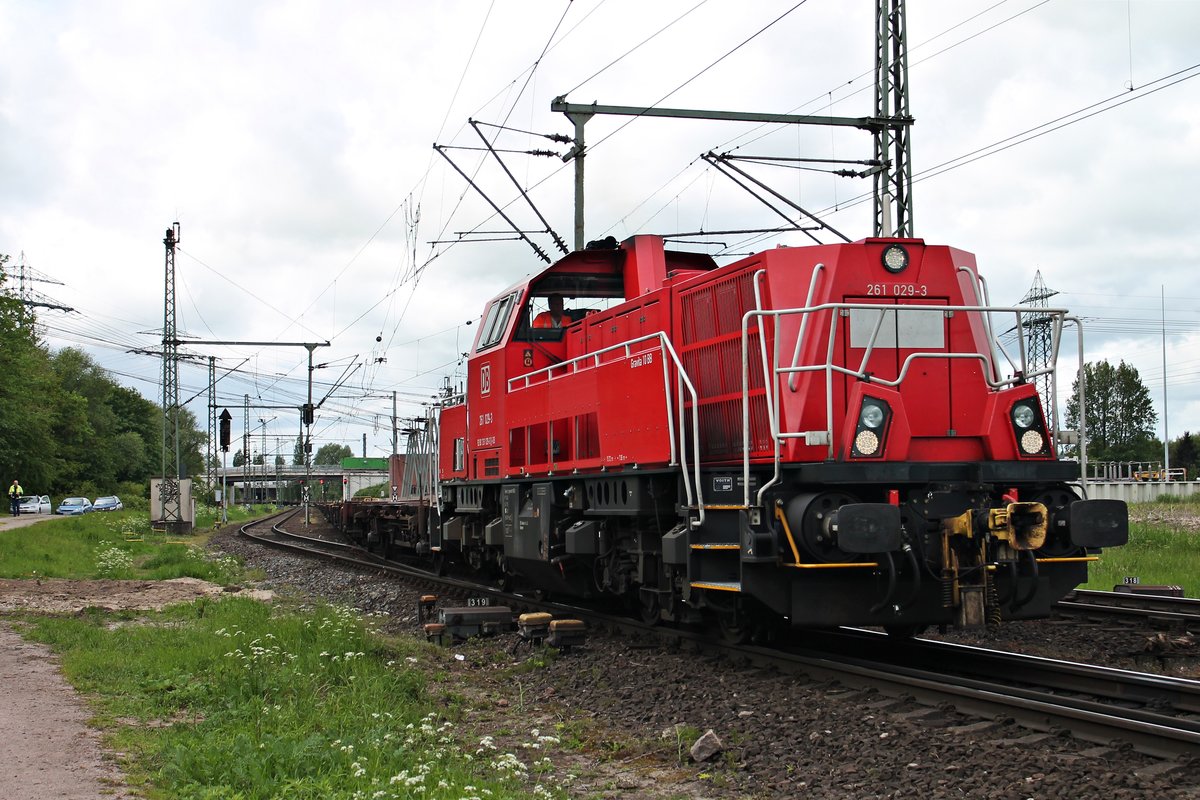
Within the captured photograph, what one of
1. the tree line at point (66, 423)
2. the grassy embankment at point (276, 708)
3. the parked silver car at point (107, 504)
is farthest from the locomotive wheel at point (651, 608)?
the parked silver car at point (107, 504)

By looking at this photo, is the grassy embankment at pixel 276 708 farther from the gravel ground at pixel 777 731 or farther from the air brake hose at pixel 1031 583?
the air brake hose at pixel 1031 583

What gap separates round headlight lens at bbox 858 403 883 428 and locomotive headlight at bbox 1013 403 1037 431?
49.5 inches

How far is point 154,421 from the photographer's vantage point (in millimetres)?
100875

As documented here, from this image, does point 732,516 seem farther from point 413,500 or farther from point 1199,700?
point 413,500

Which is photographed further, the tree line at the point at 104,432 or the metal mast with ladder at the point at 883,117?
the tree line at the point at 104,432

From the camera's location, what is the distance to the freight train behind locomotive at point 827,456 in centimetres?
725

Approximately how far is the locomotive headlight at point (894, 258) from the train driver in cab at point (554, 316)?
4.96 metres

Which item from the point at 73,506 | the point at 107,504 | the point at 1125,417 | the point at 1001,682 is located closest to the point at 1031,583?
the point at 1001,682

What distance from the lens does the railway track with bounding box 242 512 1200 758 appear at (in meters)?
5.58

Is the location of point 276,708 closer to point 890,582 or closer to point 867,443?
point 890,582

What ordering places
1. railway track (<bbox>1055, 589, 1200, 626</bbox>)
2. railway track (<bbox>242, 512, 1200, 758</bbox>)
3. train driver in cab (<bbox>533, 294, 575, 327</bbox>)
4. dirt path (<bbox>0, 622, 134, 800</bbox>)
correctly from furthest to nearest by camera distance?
train driver in cab (<bbox>533, 294, 575, 327</bbox>) < railway track (<bbox>1055, 589, 1200, 626</bbox>) < railway track (<bbox>242, 512, 1200, 758</bbox>) < dirt path (<bbox>0, 622, 134, 800</bbox>)

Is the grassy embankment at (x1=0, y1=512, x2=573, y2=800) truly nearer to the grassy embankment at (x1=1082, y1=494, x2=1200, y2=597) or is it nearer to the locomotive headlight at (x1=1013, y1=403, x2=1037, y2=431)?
the locomotive headlight at (x1=1013, y1=403, x2=1037, y2=431)

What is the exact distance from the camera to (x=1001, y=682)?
748cm

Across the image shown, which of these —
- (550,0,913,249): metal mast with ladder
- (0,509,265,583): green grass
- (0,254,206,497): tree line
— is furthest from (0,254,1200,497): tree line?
(550,0,913,249): metal mast with ladder
